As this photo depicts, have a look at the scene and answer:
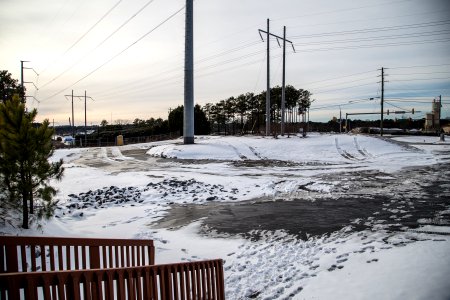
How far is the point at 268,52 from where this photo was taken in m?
33.6

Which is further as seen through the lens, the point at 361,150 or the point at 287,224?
the point at 361,150

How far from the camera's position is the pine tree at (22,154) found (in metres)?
6.96

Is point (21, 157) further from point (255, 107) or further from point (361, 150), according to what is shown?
point (255, 107)

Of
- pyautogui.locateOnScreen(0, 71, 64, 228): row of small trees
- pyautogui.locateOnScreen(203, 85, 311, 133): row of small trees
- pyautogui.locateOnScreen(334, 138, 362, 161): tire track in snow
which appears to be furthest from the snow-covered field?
pyautogui.locateOnScreen(203, 85, 311, 133): row of small trees

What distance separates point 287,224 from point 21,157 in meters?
6.77

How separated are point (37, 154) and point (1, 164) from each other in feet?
2.43

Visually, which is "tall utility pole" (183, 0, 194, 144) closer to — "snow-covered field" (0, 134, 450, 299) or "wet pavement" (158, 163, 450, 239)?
"snow-covered field" (0, 134, 450, 299)

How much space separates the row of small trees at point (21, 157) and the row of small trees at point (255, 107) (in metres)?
53.4

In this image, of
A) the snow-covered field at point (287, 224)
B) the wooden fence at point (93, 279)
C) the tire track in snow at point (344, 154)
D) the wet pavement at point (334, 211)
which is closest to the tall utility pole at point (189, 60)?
the snow-covered field at point (287, 224)

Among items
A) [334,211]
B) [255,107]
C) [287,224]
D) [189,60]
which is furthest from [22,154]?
[255,107]

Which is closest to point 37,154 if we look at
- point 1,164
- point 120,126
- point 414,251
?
point 1,164

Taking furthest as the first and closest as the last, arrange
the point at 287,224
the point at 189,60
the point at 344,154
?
the point at 344,154 → the point at 189,60 → the point at 287,224

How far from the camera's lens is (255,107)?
73.8 meters

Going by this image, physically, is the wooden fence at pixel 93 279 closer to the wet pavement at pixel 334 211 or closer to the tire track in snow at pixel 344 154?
the wet pavement at pixel 334 211
